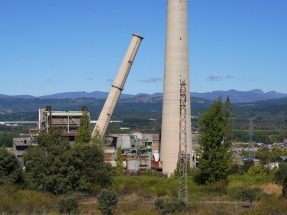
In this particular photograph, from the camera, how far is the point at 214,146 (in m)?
30.7

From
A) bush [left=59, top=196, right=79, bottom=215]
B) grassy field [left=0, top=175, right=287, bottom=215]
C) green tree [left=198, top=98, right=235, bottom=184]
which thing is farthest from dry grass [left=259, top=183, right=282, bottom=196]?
bush [left=59, top=196, right=79, bottom=215]

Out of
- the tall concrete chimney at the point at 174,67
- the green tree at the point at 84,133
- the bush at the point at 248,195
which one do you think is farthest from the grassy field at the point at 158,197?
the tall concrete chimney at the point at 174,67

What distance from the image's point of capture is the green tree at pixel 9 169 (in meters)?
25.8

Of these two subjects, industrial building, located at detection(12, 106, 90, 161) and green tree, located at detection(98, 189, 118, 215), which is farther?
industrial building, located at detection(12, 106, 90, 161)

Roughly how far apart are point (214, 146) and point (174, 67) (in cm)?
967

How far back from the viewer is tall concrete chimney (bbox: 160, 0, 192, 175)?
38688 mm

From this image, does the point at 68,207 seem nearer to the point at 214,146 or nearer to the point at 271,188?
the point at 214,146

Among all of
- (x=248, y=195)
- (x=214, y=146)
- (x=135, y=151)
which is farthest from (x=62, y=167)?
(x=135, y=151)

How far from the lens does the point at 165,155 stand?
39.6m

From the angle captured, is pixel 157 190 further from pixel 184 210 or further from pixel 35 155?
pixel 184 210

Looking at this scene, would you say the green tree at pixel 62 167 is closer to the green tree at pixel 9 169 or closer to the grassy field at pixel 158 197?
the green tree at pixel 9 169

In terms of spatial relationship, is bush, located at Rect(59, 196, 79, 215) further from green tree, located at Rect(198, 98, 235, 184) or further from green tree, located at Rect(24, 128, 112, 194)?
green tree, located at Rect(198, 98, 235, 184)

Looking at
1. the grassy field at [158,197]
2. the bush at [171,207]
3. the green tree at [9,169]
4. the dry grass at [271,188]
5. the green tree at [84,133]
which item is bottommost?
the dry grass at [271,188]

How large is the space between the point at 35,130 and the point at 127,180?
66.8 ft
